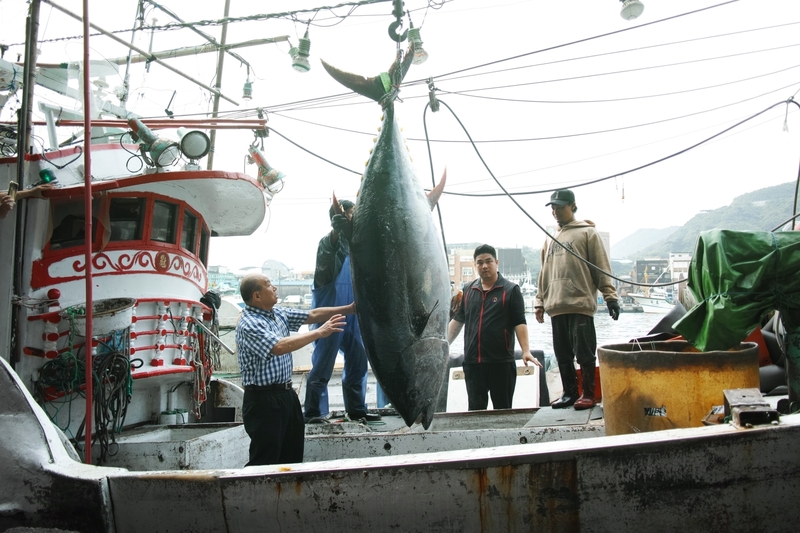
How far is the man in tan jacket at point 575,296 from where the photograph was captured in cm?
402

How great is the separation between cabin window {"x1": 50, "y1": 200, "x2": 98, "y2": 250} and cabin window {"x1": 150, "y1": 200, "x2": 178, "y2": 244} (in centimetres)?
54

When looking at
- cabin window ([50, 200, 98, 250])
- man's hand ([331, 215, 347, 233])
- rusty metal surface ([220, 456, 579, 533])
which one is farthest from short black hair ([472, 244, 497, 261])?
cabin window ([50, 200, 98, 250])

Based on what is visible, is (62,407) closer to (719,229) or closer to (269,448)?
(269,448)

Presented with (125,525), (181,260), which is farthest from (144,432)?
(125,525)

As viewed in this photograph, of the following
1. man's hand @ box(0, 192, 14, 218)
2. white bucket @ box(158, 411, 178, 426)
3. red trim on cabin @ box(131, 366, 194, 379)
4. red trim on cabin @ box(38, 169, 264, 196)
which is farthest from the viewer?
white bucket @ box(158, 411, 178, 426)

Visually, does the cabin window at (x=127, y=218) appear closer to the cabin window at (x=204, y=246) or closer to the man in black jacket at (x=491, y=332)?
the cabin window at (x=204, y=246)

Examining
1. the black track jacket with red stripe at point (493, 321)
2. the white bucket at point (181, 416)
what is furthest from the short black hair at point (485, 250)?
the white bucket at point (181, 416)

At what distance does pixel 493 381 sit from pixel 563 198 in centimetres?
163

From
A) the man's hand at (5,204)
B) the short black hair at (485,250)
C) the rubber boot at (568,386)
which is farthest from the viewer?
the short black hair at (485,250)

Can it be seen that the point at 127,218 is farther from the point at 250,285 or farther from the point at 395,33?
the point at 395,33

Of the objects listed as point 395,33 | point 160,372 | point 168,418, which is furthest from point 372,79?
point 168,418

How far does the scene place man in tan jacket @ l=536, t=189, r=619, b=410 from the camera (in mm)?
4016

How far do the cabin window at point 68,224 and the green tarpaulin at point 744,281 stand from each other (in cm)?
516

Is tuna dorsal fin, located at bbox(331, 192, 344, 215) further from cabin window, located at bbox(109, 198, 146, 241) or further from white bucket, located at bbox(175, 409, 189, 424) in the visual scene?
white bucket, located at bbox(175, 409, 189, 424)
